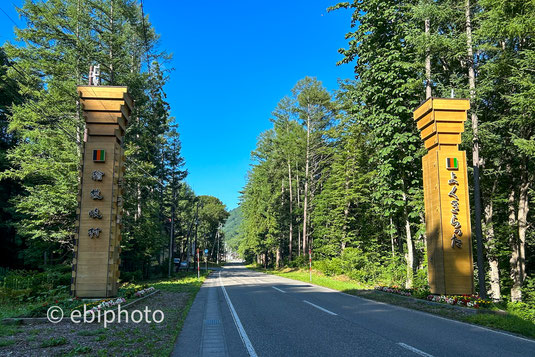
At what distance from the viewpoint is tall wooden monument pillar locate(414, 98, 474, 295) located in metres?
12.2

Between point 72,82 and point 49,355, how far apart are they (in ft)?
64.3

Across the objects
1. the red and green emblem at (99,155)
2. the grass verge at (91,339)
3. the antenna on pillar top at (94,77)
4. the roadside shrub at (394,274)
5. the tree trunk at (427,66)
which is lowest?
the roadside shrub at (394,274)

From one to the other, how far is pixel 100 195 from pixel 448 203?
12817 mm

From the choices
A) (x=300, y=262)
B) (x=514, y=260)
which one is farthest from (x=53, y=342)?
(x=300, y=262)

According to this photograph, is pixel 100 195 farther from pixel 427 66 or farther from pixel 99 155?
pixel 427 66

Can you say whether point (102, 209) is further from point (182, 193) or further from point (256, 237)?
point (182, 193)

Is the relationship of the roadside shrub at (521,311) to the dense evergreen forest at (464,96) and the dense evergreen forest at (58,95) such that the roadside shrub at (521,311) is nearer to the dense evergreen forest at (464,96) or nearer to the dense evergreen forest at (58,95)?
the dense evergreen forest at (464,96)

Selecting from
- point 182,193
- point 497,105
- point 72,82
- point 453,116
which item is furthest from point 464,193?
point 182,193

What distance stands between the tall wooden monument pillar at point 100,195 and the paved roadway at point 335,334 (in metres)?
3.78

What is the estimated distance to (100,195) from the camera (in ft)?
39.0

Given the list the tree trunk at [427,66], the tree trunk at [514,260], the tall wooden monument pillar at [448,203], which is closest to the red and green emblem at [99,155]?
the tall wooden monument pillar at [448,203]

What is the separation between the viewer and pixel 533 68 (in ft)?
44.0

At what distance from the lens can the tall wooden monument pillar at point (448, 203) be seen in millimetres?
12180

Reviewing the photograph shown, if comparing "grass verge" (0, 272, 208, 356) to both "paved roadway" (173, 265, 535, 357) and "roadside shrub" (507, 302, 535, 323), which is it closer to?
"paved roadway" (173, 265, 535, 357)
